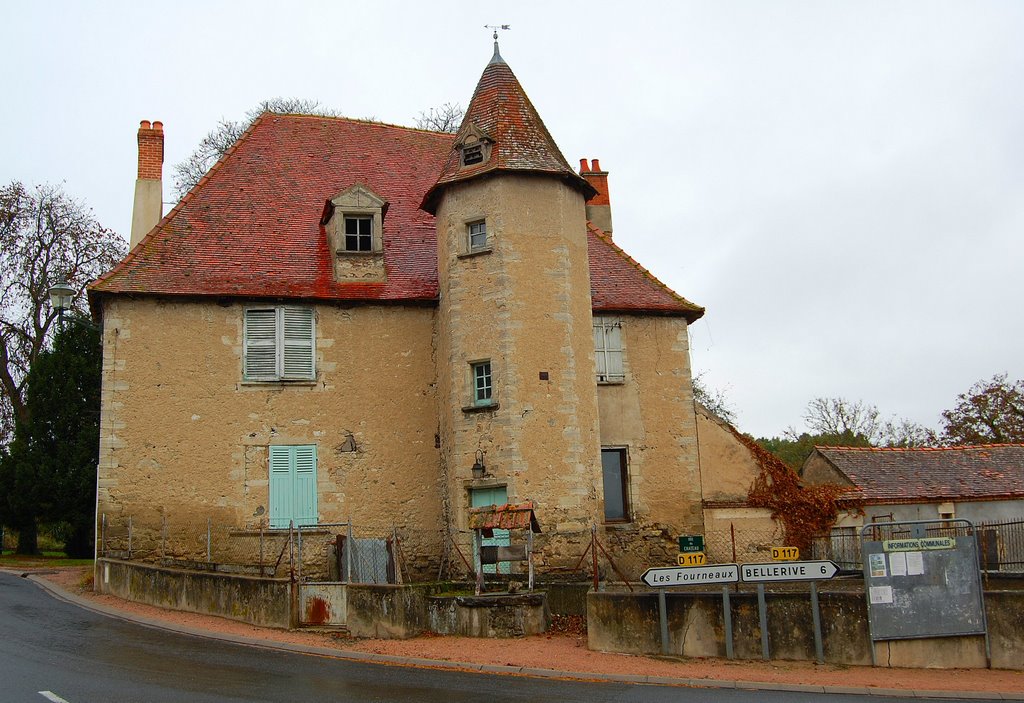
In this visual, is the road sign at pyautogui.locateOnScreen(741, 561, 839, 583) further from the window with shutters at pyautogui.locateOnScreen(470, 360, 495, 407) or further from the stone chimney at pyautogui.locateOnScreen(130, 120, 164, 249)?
the stone chimney at pyautogui.locateOnScreen(130, 120, 164, 249)

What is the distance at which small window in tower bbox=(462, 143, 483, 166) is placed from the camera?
65.5 ft

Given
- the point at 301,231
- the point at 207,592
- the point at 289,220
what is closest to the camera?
the point at 207,592

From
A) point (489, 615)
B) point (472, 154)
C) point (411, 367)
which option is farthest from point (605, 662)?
point (472, 154)

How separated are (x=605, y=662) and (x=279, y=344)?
398 inches

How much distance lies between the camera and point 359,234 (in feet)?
69.1

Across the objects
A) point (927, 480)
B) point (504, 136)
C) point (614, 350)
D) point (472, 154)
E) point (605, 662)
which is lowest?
point (605, 662)

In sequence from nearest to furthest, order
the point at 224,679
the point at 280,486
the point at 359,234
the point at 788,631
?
1. the point at 224,679
2. the point at 788,631
3. the point at 280,486
4. the point at 359,234

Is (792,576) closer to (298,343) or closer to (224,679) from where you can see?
(224,679)

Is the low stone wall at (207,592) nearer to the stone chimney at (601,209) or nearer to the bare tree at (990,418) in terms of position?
the stone chimney at (601,209)

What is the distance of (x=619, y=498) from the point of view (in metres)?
20.7

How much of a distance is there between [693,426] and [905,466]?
696cm

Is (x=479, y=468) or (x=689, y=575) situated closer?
(x=689, y=575)

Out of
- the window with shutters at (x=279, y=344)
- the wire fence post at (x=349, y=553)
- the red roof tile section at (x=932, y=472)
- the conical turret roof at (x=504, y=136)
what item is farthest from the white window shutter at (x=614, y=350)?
the wire fence post at (x=349, y=553)

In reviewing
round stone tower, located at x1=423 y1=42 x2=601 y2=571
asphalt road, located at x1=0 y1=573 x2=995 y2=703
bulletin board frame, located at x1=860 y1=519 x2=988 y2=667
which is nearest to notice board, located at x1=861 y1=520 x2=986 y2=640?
bulletin board frame, located at x1=860 y1=519 x2=988 y2=667
